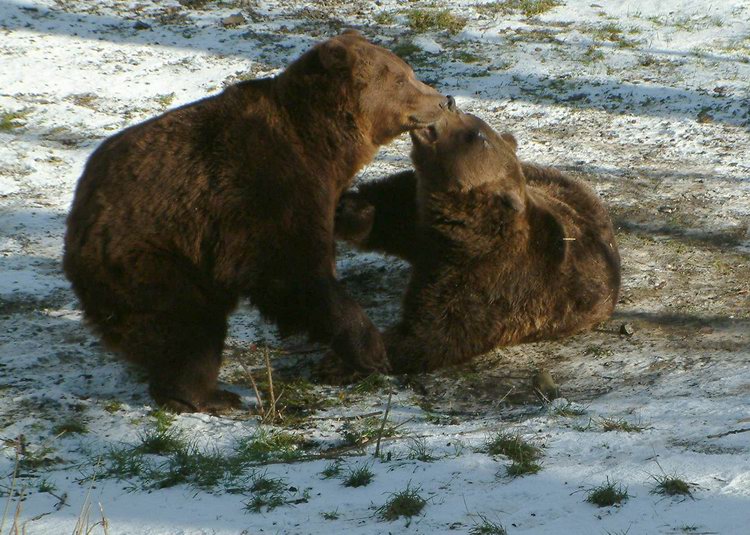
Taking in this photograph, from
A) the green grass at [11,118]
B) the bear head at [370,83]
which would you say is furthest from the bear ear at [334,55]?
the green grass at [11,118]

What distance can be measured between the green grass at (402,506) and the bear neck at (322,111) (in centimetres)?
257

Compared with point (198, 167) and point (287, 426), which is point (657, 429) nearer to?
point (287, 426)

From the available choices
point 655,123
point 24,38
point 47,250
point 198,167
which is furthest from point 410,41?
point 198,167

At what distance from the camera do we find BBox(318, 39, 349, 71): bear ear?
646cm

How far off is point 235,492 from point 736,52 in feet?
34.8

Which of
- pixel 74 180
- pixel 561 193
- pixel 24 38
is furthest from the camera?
pixel 24 38

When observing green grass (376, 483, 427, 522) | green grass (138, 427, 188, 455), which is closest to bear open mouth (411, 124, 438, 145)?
green grass (138, 427, 188, 455)

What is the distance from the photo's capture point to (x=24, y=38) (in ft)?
43.0

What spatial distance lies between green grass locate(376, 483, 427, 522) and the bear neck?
2.57 meters

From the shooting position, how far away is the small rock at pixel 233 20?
14.0 metres

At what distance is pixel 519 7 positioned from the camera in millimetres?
14680

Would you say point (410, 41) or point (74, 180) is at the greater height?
point (410, 41)

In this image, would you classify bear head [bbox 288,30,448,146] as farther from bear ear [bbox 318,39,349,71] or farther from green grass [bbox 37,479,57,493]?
green grass [bbox 37,479,57,493]

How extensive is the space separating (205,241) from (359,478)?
77.7 inches
